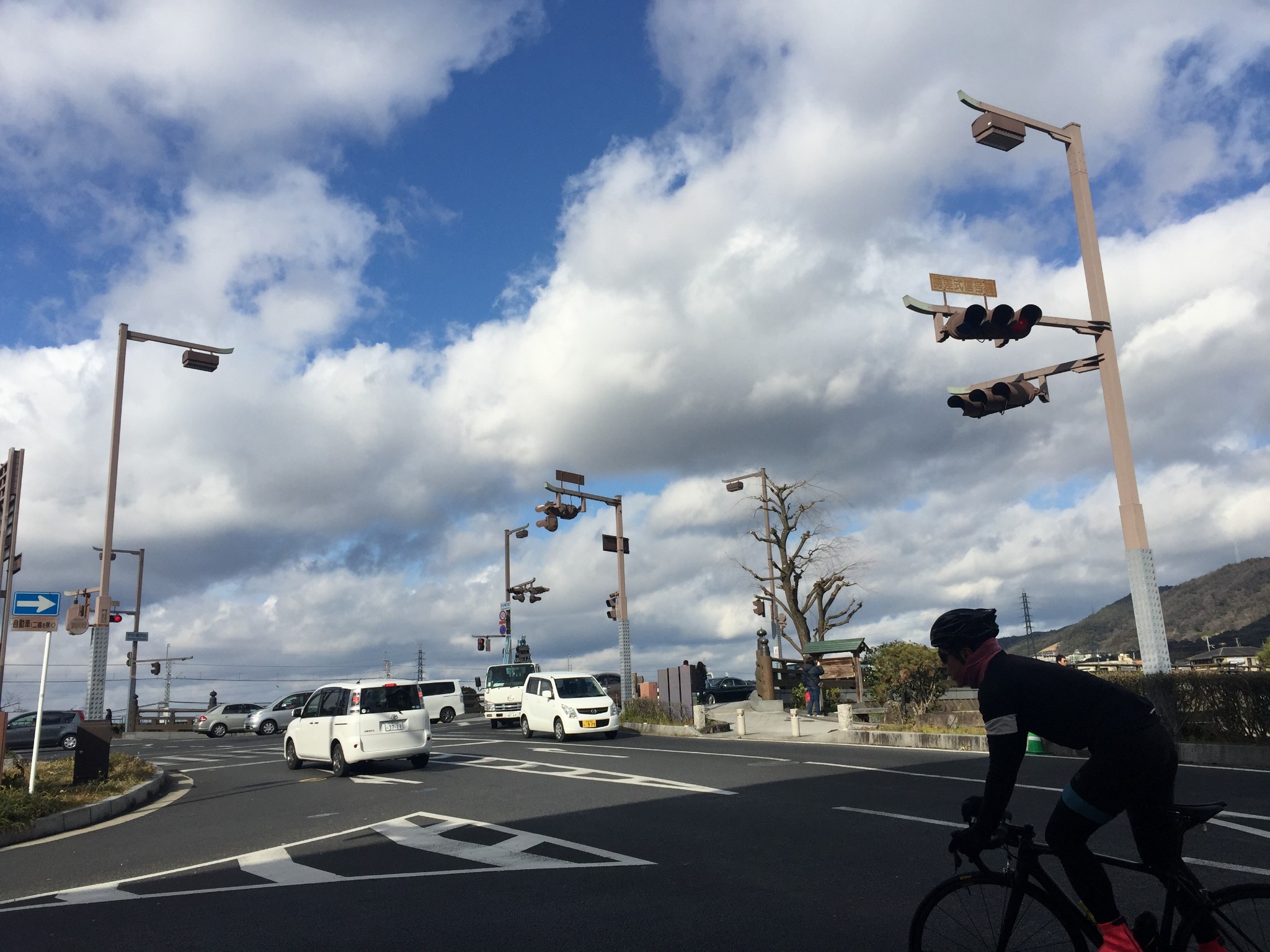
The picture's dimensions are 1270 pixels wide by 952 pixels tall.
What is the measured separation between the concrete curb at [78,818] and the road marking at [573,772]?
560 cm

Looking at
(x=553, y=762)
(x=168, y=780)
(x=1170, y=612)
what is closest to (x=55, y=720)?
(x=168, y=780)

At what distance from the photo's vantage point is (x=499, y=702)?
106ft

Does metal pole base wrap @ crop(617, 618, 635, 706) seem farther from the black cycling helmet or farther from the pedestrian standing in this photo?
the black cycling helmet

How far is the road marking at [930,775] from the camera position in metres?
11.4

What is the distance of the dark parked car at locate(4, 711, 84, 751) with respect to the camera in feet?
113

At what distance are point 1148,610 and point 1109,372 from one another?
3658 mm

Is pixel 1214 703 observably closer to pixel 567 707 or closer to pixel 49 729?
pixel 567 707

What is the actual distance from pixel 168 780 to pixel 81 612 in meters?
4.04

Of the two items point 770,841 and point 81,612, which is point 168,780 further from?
point 770,841

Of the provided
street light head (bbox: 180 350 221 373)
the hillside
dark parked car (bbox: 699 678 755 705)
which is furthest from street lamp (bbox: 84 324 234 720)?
the hillside

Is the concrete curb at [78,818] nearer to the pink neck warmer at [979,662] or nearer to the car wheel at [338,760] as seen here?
the car wheel at [338,760]

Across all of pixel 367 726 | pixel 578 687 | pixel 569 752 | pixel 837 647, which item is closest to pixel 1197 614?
pixel 837 647

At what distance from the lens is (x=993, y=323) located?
12531 mm

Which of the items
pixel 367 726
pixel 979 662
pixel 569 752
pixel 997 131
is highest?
pixel 997 131
